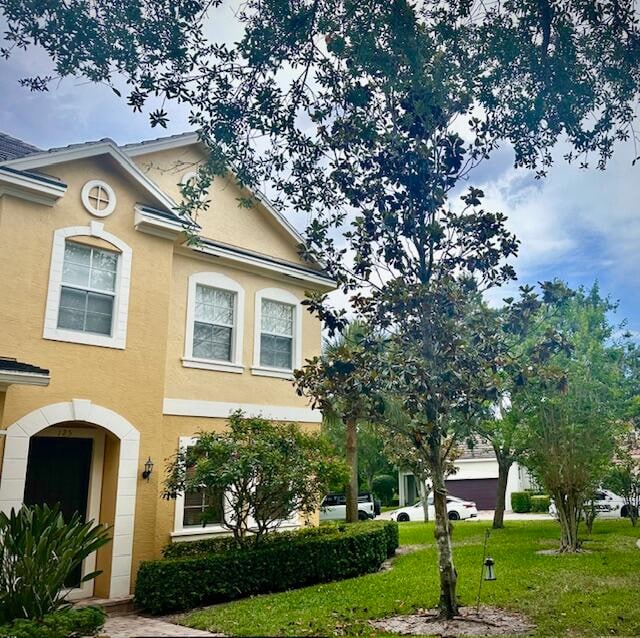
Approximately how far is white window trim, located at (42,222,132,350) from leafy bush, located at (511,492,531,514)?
1273 inches

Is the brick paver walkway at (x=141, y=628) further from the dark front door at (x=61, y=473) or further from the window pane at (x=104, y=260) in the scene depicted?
the window pane at (x=104, y=260)

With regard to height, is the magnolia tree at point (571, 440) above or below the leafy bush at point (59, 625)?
above

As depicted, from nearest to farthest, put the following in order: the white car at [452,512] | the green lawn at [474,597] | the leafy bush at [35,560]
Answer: the leafy bush at [35,560] → the green lawn at [474,597] → the white car at [452,512]

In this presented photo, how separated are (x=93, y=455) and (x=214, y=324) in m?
3.90

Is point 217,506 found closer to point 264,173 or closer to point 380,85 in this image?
point 264,173

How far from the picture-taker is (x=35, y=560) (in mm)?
7031

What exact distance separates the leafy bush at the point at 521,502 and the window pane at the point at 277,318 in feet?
91.4

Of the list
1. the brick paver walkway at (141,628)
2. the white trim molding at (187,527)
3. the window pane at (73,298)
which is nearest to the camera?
the brick paver walkway at (141,628)

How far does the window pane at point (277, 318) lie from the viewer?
49.3ft

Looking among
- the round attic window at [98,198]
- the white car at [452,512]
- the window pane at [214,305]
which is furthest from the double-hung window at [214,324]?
the white car at [452,512]

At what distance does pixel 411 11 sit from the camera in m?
7.40

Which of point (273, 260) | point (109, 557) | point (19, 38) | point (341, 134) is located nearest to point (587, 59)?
point (341, 134)

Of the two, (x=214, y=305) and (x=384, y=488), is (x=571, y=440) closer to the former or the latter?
(x=214, y=305)

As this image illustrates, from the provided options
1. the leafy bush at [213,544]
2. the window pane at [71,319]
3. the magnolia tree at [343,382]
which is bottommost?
the leafy bush at [213,544]
